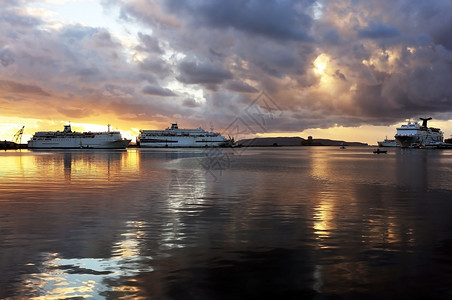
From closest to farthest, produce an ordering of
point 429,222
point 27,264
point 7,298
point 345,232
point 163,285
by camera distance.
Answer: point 7,298 < point 163,285 < point 27,264 < point 345,232 < point 429,222

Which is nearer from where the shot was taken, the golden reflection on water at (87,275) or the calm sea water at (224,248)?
the golden reflection on water at (87,275)

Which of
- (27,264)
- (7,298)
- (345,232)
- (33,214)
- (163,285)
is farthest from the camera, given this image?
(33,214)

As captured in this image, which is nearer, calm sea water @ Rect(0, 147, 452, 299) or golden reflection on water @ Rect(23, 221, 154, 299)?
golden reflection on water @ Rect(23, 221, 154, 299)

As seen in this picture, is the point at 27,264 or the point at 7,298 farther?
the point at 27,264

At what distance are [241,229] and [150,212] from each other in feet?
21.6

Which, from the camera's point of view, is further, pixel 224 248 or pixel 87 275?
pixel 224 248

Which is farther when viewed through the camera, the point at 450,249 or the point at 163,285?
the point at 450,249

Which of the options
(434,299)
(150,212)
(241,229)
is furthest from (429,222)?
(150,212)

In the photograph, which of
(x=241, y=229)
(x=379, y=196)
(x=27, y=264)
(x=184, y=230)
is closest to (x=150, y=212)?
(x=184, y=230)

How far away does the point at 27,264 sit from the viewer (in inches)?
478

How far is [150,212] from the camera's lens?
2202 centimetres

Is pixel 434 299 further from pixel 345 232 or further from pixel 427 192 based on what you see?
pixel 427 192

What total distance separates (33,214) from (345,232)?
15.6 meters

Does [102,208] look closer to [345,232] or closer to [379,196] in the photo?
[345,232]
